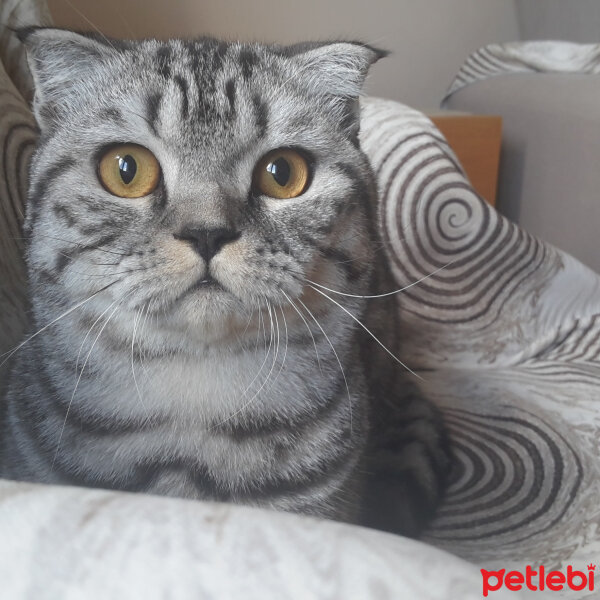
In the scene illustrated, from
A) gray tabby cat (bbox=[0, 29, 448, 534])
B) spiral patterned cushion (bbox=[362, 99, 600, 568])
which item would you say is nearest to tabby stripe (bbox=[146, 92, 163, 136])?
gray tabby cat (bbox=[0, 29, 448, 534])

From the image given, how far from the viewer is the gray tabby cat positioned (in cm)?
54

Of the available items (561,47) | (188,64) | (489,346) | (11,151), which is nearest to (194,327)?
(188,64)

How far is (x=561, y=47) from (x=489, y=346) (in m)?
0.91

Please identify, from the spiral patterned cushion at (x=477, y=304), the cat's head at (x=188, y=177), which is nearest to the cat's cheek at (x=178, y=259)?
the cat's head at (x=188, y=177)

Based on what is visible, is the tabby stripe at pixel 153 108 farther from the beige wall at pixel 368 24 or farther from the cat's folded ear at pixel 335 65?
the beige wall at pixel 368 24

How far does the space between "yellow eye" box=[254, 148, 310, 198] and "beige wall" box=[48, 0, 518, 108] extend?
0.91 meters

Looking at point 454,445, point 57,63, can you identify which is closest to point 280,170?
point 57,63

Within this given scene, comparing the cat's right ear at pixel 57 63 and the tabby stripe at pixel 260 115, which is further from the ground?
the cat's right ear at pixel 57 63

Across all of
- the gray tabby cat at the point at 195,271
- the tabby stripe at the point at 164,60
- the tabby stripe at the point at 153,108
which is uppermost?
the tabby stripe at the point at 164,60

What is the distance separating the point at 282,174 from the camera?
591mm

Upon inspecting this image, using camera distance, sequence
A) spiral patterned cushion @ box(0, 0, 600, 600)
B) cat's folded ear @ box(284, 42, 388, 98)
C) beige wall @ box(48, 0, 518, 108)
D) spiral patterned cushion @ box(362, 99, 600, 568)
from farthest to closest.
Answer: beige wall @ box(48, 0, 518, 108) → spiral patterned cushion @ box(362, 99, 600, 568) → cat's folded ear @ box(284, 42, 388, 98) → spiral patterned cushion @ box(0, 0, 600, 600)

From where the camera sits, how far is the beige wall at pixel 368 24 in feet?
4.76

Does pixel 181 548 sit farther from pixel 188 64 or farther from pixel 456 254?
pixel 456 254

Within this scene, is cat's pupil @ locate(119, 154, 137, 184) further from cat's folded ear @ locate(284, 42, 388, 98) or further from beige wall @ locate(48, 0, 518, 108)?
beige wall @ locate(48, 0, 518, 108)
